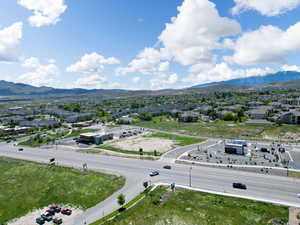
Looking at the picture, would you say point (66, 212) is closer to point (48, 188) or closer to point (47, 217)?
point (47, 217)

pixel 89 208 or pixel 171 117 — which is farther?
pixel 171 117

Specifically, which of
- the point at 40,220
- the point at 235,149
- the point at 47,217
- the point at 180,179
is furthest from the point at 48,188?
the point at 235,149

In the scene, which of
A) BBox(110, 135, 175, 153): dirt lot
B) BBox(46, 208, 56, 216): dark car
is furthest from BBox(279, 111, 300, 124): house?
BBox(46, 208, 56, 216): dark car

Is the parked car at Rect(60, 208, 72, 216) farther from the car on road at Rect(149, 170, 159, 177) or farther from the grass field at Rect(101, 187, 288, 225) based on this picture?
the car on road at Rect(149, 170, 159, 177)

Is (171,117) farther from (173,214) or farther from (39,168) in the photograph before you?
(173,214)

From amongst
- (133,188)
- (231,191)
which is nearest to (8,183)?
(133,188)

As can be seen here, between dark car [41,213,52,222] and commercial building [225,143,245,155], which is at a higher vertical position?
commercial building [225,143,245,155]
